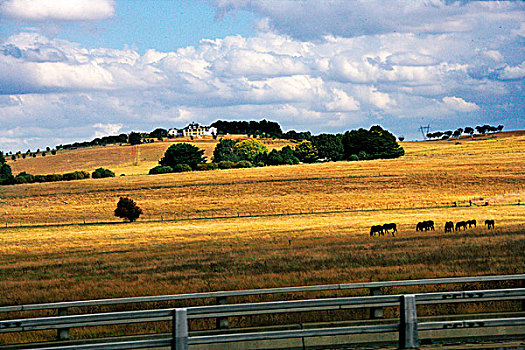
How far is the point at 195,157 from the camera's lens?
16825 cm

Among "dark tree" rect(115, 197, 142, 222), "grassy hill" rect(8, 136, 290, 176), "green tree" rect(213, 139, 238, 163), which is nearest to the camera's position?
"dark tree" rect(115, 197, 142, 222)

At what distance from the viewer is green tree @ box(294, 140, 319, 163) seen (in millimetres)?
173000

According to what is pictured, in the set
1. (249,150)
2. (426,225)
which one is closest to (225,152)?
(249,150)

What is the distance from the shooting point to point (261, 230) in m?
55.2

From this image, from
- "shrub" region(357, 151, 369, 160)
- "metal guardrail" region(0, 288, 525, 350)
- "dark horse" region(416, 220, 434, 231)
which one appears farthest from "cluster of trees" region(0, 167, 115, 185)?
"metal guardrail" region(0, 288, 525, 350)

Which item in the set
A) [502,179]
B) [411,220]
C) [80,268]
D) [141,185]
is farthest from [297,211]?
[80,268]

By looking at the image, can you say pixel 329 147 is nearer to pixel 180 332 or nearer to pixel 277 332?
pixel 277 332

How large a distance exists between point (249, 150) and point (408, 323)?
582ft

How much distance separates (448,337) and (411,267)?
36.1ft

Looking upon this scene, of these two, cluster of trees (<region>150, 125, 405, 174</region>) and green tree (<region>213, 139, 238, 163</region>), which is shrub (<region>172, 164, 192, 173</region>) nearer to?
cluster of trees (<region>150, 125, 405, 174</region>)

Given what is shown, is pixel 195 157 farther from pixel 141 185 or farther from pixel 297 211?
pixel 297 211

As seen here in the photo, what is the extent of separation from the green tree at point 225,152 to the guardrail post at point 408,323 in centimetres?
17287

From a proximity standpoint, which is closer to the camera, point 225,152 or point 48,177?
point 48,177

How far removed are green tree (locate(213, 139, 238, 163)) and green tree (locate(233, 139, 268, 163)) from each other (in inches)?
53.5
